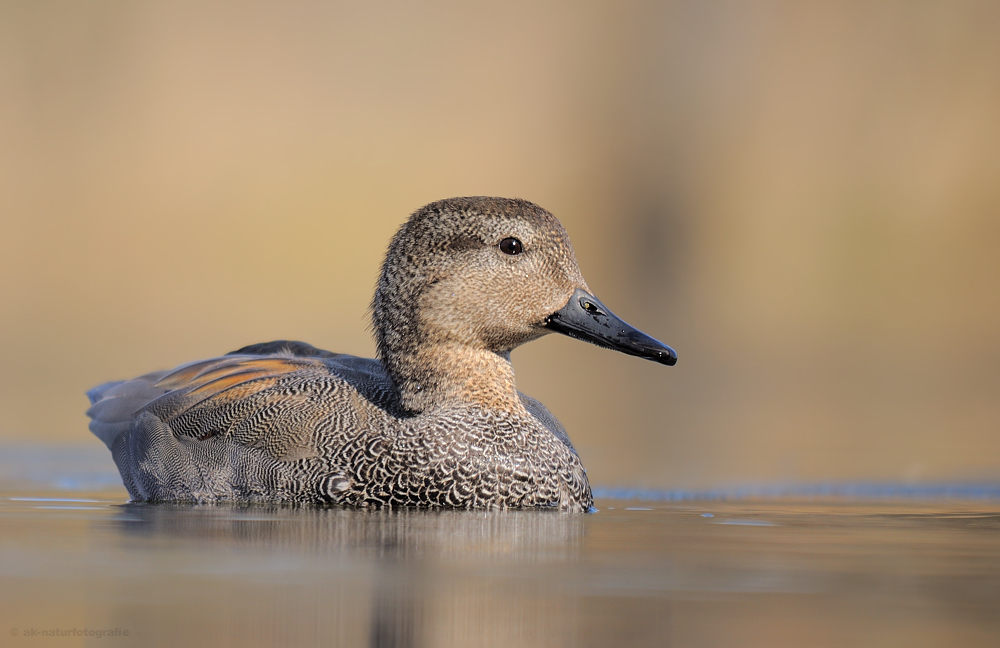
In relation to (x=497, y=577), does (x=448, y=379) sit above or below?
above

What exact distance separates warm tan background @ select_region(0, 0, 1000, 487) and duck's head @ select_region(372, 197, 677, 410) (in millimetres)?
19190

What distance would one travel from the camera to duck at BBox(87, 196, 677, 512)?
7.11 m

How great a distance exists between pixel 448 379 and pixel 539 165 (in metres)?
51.0

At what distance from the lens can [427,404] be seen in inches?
295

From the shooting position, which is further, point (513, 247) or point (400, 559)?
→ point (513, 247)

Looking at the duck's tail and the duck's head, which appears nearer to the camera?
the duck's head

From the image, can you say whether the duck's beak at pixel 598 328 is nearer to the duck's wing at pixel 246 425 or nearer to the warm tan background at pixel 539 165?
the duck's wing at pixel 246 425

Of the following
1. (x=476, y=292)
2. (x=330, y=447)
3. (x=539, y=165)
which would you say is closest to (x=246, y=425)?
(x=330, y=447)

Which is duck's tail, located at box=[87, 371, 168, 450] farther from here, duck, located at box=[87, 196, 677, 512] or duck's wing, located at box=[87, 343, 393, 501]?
duck, located at box=[87, 196, 677, 512]

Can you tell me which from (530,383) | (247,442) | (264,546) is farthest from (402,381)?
(530,383)

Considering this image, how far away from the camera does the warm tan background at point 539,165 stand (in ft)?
131

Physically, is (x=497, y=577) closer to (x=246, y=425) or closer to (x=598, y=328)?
(x=598, y=328)

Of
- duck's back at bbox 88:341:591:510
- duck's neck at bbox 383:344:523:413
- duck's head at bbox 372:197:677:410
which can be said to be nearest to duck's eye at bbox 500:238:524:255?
duck's head at bbox 372:197:677:410

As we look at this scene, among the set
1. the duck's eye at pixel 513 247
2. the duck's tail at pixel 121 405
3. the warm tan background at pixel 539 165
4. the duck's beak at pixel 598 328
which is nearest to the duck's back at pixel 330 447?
the duck's tail at pixel 121 405
